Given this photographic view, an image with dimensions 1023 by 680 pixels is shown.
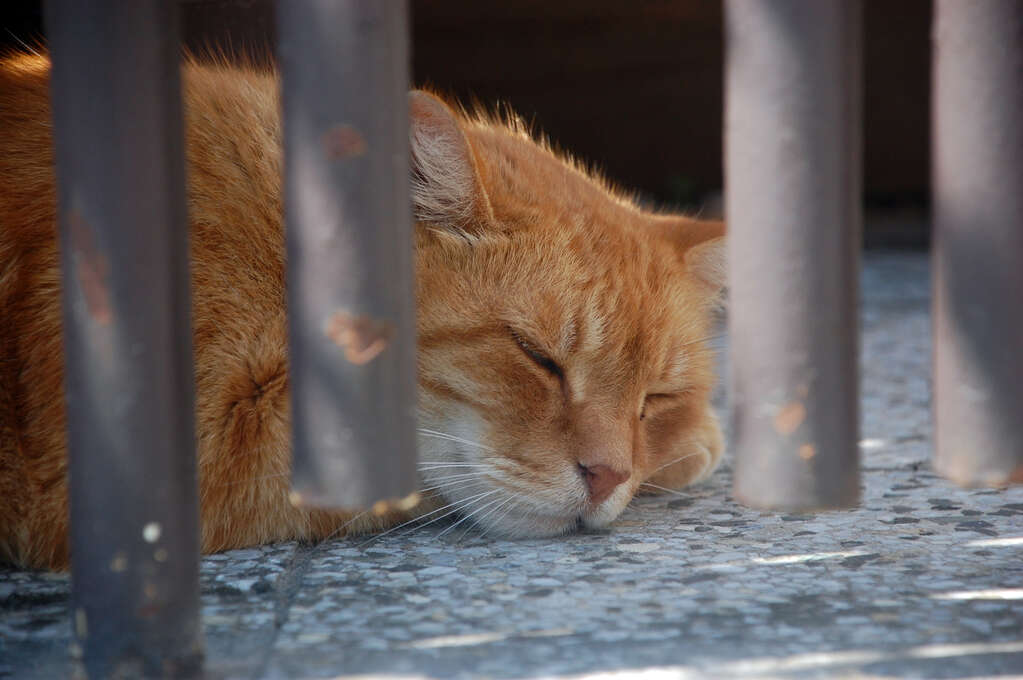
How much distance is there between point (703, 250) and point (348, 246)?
147cm

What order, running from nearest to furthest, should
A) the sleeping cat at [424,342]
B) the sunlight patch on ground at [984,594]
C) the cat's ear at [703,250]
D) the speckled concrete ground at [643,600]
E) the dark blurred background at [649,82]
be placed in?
the speckled concrete ground at [643,600]
the sunlight patch on ground at [984,594]
the sleeping cat at [424,342]
the cat's ear at [703,250]
the dark blurred background at [649,82]

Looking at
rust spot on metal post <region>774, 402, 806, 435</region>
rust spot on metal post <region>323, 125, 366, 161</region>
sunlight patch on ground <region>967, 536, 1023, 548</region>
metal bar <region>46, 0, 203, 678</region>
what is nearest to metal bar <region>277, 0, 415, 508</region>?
rust spot on metal post <region>323, 125, 366, 161</region>

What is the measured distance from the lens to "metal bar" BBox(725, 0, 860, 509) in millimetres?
1242

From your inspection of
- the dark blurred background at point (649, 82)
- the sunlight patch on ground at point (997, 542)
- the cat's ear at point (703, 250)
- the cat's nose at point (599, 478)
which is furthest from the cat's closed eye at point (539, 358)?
the dark blurred background at point (649, 82)

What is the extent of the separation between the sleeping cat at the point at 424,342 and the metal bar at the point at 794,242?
2.53 ft

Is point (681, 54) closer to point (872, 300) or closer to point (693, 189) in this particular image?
point (693, 189)

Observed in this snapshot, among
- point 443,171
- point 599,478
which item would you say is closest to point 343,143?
point 443,171

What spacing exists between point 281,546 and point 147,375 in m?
0.84

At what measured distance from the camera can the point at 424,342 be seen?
2.15m

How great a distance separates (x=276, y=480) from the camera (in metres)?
2.07

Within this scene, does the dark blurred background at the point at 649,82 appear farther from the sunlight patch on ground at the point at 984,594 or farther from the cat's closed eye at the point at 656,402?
the sunlight patch on ground at the point at 984,594

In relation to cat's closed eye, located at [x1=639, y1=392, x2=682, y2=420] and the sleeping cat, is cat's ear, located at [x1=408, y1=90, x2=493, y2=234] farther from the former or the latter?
cat's closed eye, located at [x1=639, y1=392, x2=682, y2=420]

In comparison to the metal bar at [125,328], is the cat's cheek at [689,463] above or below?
below

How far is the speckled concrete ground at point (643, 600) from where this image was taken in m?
1.40
